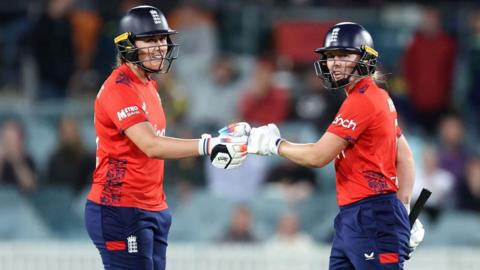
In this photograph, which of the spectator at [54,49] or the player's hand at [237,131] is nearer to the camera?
the player's hand at [237,131]

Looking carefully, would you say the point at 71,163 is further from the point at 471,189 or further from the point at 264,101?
the point at 471,189

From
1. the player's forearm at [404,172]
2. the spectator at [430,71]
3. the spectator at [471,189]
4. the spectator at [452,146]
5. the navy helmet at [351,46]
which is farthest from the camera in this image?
the spectator at [430,71]

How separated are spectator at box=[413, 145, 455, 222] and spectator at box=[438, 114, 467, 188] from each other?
0.08m

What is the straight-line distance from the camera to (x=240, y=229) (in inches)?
467

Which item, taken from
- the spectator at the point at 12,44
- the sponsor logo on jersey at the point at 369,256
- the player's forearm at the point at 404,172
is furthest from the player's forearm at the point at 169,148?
the spectator at the point at 12,44

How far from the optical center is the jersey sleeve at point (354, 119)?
23.2 feet

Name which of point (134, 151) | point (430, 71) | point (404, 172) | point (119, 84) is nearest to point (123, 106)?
point (119, 84)

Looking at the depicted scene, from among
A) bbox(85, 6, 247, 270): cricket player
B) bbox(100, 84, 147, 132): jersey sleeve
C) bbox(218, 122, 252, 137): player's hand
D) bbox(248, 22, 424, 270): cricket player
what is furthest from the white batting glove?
bbox(100, 84, 147, 132): jersey sleeve

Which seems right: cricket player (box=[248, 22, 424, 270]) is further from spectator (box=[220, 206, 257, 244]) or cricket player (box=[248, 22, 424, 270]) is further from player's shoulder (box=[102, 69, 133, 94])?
spectator (box=[220, 206, 257, 244])

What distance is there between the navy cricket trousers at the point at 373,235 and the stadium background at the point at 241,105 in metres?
4.29

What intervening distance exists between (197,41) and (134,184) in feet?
19.5

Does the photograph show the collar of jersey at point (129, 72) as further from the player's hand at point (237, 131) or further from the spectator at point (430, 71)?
the spectator at point (430, 71)

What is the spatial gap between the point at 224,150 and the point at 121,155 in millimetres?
680

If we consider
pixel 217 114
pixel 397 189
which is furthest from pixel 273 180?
pixel 397 189
